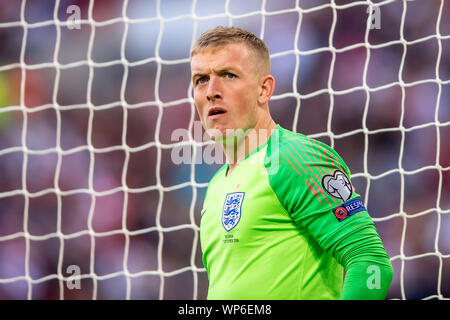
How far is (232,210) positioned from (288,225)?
0.48 ft

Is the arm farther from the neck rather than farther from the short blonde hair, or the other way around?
the short blonde hair

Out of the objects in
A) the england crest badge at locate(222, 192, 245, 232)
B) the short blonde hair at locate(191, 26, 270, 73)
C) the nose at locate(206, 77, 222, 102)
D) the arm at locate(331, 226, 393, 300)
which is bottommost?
the arm at locate(331, 226, 393, 300)

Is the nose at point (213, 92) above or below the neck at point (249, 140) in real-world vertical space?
above

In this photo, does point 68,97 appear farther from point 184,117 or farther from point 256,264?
point 256,264

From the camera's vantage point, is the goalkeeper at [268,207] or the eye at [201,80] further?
the eye at [201,80]

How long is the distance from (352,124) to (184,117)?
1071 mm

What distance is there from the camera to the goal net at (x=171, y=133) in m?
3.73

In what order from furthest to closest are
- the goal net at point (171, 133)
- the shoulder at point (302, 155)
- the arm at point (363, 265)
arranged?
the goal net at point (171, 133)
the shoulder at point (302, 155)
the arm at point (363, 265)

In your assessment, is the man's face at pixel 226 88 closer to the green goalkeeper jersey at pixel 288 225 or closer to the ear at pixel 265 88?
the ear at pixel 265 88

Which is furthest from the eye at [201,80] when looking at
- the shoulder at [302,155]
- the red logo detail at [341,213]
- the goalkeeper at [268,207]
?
the red logo detail at [341,213]

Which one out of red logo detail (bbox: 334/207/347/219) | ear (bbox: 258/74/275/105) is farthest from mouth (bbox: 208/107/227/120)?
red logo detail (bbox: 334/207/347/219)

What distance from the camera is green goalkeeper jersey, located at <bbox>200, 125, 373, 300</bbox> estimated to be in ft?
4.51

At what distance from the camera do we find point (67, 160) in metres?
4.00

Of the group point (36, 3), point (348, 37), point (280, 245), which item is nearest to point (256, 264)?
point (280, 245)
